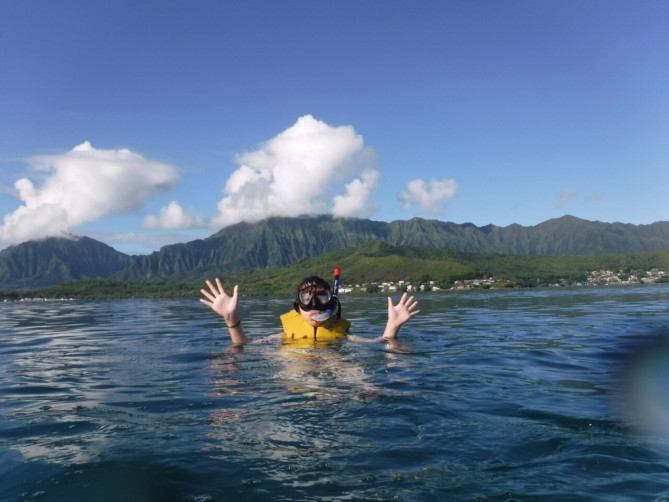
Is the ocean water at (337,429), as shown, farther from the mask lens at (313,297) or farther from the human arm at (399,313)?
the mask lens at (313,297)

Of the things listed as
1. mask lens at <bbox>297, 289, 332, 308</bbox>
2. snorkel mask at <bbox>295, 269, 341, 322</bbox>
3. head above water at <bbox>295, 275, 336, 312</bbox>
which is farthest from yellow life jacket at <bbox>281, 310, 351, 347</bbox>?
mask lens at <bbox>297, 289, 332, 308</bbox>

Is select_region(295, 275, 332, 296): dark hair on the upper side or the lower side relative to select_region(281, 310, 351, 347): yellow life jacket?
upper

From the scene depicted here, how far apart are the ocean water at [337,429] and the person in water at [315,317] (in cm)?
102

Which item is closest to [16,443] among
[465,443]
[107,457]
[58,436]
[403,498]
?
[58,436]

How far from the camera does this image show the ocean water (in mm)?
4379

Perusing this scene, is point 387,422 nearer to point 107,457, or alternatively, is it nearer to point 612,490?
point 612,490

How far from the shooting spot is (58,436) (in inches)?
231

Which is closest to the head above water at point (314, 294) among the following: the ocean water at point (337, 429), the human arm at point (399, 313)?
the ocean water at point (337, 429)

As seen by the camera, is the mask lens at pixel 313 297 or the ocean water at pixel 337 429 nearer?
the ocean water at pixel 337 429

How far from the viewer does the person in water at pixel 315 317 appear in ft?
39.4

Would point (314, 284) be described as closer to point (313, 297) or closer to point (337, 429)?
point (313, 297)

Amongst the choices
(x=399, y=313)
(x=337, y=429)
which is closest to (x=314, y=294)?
(x=399, y=313)

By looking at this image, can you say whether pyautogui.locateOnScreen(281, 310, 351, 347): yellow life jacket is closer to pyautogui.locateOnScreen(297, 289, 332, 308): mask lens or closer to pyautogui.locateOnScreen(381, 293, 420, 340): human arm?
pyautogui.locateOnScreen(297, 289, 332, 308): mask lens

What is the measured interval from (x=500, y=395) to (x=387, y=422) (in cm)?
249
